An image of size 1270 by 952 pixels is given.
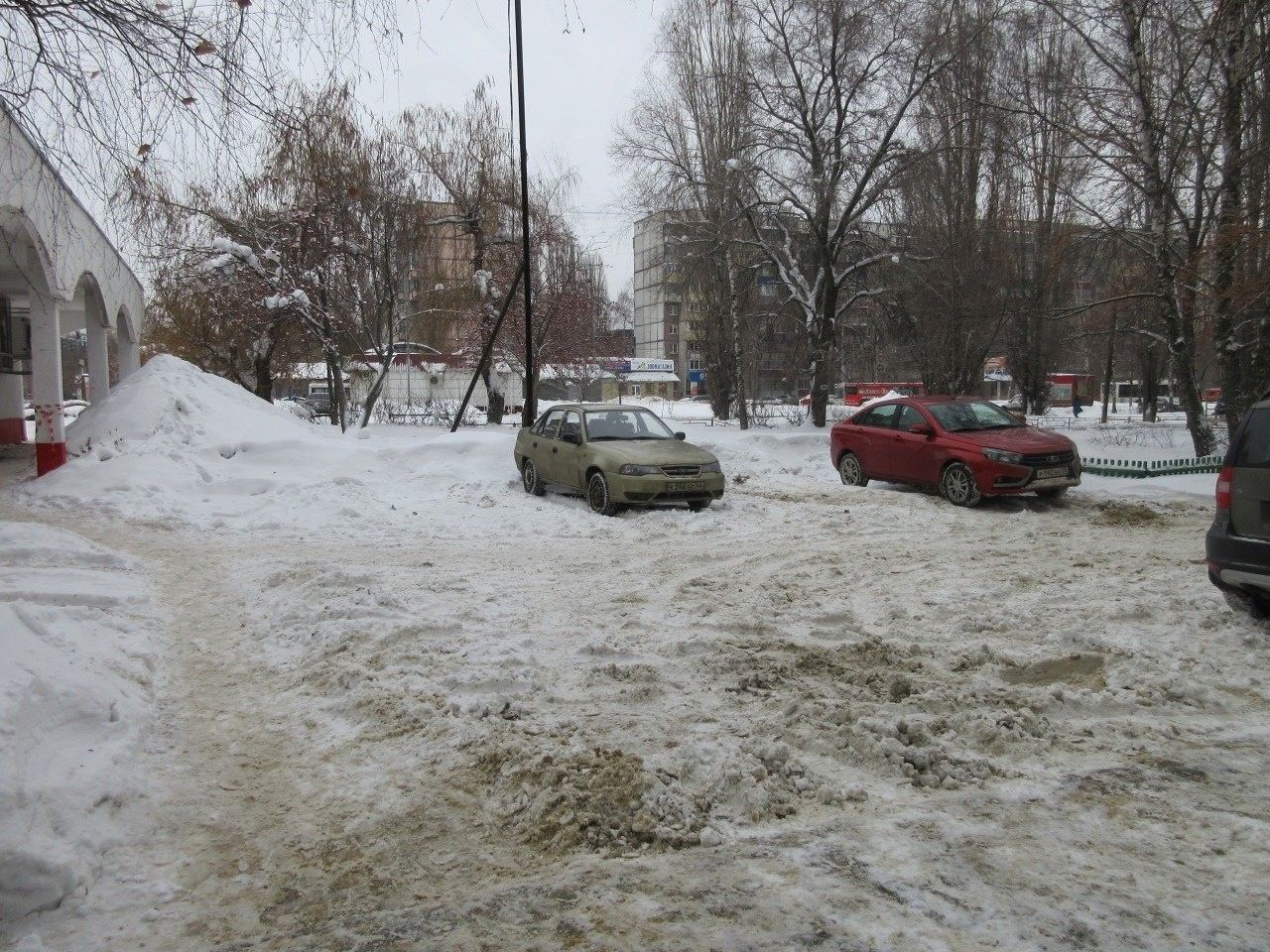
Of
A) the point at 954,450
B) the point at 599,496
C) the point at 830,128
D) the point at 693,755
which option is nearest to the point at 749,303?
the point at 830,128

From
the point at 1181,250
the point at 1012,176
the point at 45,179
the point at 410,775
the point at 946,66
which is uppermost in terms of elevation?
the point at 946,66

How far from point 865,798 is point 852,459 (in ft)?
37.4

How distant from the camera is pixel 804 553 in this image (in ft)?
30.5

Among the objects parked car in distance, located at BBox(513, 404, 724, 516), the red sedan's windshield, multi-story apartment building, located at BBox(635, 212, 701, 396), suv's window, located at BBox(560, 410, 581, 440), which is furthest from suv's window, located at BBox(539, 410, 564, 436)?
multi-story apartment building, located at BBox(635, 212, 701, 396)

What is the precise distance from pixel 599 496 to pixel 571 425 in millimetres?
1578

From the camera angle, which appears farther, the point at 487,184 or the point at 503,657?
the point at 487,184

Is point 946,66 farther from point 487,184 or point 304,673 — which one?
point 304,673

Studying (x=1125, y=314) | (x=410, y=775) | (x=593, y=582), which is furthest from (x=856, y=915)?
(x=1125, y=314)

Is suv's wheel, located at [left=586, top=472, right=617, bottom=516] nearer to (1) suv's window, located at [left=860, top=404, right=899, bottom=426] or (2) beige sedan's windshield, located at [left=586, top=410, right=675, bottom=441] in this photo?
(2) beige sedan's windshield, located at [left=586, top=410, right=675, bottom=441]

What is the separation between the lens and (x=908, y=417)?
13812mm

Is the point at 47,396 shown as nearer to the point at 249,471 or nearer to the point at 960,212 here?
the point at 249,471

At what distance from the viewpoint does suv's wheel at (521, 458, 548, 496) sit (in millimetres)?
14117

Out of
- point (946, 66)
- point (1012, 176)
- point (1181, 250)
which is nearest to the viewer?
point (1181, 250)

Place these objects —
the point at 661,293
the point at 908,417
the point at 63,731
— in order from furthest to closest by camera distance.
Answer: the point at 661,293 → the point at 908,417 → the point at 63,731
